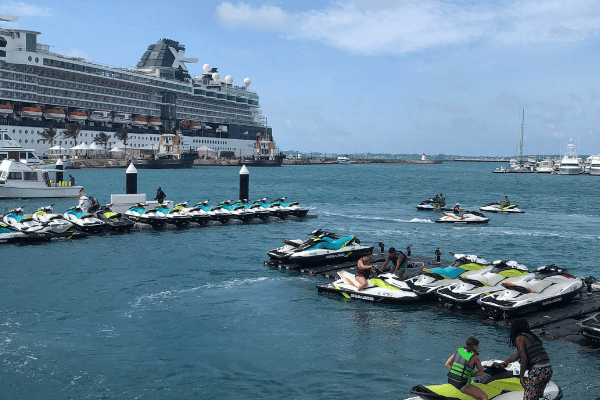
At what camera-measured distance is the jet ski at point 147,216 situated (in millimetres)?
33750

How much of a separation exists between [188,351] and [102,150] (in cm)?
11131

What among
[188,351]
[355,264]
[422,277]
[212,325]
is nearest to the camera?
[188,351]

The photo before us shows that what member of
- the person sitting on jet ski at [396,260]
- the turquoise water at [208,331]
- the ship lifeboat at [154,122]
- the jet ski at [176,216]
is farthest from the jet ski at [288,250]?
the ship lifeboat at [154,122]

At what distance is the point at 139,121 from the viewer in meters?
130

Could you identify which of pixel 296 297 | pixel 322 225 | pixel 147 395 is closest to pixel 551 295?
pixel 296 297

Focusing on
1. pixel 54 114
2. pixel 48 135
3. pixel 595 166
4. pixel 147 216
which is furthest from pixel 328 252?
pixel 595 166

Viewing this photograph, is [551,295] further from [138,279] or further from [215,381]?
[138,279]

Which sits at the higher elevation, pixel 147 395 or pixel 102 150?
pixel 102 150

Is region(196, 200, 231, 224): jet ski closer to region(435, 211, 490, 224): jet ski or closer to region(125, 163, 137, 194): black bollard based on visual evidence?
region(125, 163, 137, 194): black bollard

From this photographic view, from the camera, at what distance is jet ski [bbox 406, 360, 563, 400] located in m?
10.0

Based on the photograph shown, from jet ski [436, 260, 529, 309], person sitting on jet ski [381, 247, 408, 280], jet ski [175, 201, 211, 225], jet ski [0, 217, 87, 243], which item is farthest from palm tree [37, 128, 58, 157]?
jet ski [436, 260, 529, 309]

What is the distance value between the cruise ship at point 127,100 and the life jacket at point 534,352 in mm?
78259

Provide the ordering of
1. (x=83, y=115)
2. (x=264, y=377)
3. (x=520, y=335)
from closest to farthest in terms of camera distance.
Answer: (x=520, y=335) → (x=264, y=377) → (x=83, y=115)

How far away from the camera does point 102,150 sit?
11800cm
